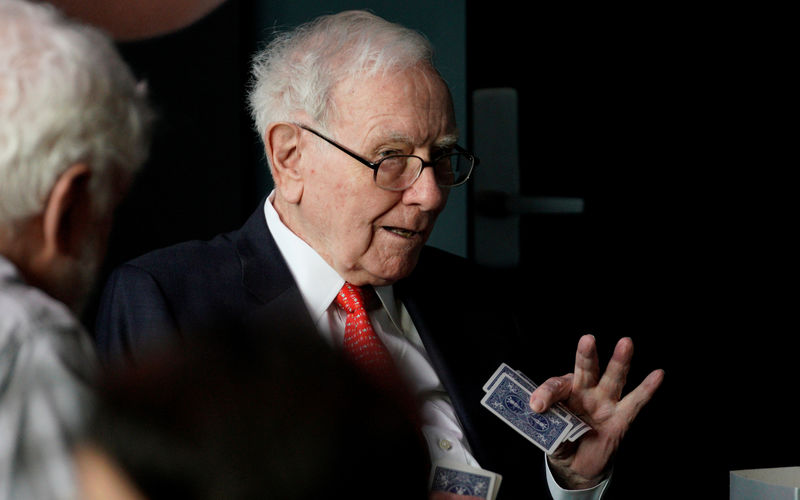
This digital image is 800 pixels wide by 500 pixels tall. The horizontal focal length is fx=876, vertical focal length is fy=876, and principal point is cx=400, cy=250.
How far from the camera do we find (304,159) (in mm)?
2084

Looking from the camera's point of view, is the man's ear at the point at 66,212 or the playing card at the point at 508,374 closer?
the man's ear at the point at 66,212

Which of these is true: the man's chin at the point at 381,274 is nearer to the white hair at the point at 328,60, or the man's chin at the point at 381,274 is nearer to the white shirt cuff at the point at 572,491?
the white hair at the point at 328,60

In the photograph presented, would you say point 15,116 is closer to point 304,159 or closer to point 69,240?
point 69,240

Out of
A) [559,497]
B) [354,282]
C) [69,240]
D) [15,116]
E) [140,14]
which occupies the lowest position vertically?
[559,497]

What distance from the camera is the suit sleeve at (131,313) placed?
1.83m

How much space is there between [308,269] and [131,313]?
0.43m

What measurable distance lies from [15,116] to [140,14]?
143 centimetres

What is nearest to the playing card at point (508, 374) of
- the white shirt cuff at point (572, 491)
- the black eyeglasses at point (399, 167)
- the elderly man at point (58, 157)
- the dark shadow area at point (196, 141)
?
the white shirt cuff at point (572, 491)

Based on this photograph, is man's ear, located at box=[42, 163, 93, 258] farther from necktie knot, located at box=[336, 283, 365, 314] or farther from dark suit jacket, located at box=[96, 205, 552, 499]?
necktie knot, located at box=[336, 283, 365, 314]

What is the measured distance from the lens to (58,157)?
0.82m

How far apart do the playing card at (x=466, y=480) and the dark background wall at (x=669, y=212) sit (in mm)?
1681

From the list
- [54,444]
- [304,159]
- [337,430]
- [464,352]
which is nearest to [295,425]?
[337,430]

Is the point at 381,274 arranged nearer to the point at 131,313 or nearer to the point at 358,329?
the point at 358,329

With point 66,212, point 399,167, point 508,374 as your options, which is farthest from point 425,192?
point 66,212
